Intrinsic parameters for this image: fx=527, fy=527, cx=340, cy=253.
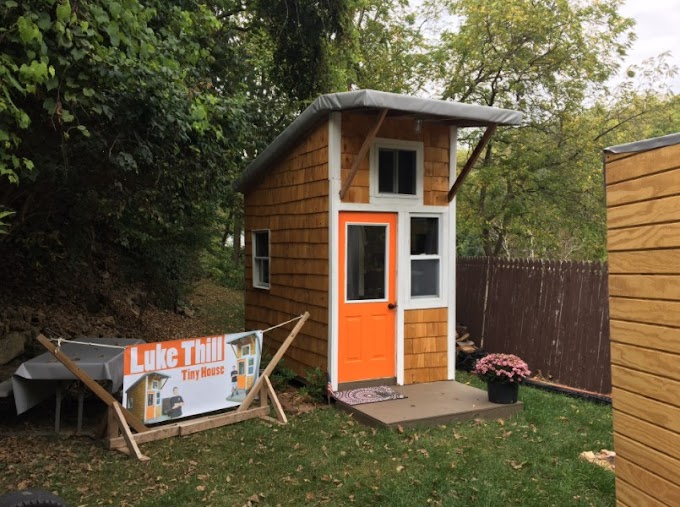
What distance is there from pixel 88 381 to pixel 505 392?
4.27m

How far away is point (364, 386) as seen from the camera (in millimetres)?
6574

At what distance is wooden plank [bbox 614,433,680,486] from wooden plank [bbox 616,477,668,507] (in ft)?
0.44

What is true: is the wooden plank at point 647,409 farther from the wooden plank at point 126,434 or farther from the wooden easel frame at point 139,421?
the wooden plank at point 126,434

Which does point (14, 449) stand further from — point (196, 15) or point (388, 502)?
point (196, 15)

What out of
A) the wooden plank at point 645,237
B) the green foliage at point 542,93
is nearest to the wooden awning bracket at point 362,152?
the wooden plank at point 645,237

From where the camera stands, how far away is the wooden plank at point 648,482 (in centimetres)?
244

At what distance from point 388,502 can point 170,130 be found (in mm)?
4222

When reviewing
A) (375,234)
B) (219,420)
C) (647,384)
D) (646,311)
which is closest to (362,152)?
(375,234)

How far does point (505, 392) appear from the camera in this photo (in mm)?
5891

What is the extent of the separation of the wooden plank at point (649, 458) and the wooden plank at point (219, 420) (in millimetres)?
3877

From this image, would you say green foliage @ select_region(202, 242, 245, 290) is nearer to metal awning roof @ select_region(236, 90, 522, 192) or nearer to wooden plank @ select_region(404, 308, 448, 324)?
metal awning roof @ select_region(236, 90, 522, 192)

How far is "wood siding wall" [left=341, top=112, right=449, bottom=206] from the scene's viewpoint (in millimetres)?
6434

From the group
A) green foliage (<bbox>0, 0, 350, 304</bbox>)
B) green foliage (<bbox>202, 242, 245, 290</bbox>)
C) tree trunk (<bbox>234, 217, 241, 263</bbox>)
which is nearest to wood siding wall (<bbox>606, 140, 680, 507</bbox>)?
green foliage (<bbox>0, 0, 350, 304</bbox>)

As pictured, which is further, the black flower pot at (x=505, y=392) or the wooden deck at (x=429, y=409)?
the black flower pot at (x=505, y=392)
